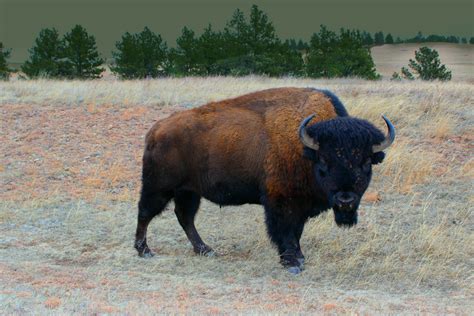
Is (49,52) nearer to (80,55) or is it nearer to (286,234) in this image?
(80,55)

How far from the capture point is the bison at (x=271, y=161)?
6871 mm

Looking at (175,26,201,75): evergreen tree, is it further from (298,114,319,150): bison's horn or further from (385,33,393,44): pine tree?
(385,33,393,44): pine tree

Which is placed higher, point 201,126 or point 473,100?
point 201,126

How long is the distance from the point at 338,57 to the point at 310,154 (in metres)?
36.7

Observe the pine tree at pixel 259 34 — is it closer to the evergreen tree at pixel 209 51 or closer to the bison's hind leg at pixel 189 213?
the evergreen tree at pixel 209 51

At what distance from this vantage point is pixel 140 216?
8.66 m

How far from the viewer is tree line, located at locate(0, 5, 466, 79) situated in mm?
42938

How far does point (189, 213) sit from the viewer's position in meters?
8.91

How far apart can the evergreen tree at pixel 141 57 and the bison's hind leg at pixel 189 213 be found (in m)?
36.7

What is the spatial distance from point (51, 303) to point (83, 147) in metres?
8.69

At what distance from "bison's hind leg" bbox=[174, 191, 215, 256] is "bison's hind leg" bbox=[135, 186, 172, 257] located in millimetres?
268

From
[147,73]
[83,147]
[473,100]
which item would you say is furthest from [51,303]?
[147,73]

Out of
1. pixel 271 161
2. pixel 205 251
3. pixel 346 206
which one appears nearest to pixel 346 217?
pixel 346 206

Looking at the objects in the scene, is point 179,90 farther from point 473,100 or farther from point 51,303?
point 51,303
